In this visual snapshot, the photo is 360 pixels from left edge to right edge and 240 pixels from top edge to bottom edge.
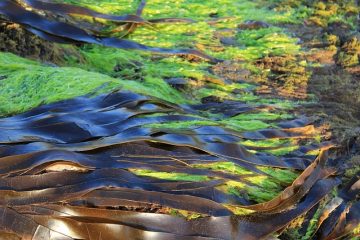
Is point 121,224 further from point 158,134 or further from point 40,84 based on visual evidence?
point 40,84

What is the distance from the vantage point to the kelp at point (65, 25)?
405 cm

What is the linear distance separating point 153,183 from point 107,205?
Result: 0.26 meters

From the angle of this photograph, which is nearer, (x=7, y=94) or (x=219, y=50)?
(x=7, y=94)

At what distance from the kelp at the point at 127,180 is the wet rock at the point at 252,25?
2.44 meters

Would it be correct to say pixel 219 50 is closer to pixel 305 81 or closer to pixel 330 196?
pixel 305 81

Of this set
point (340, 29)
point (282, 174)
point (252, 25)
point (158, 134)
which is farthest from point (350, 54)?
point (158, 134)

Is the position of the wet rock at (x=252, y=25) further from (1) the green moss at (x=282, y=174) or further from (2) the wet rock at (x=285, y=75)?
(1) the green moss at (x=282, y=174)

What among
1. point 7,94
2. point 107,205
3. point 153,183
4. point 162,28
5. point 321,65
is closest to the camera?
point 107,205

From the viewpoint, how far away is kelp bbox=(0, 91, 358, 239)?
229 cm

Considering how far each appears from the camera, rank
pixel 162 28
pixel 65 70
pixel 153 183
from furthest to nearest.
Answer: pixel 162 28 < pixel 65 70 < pixel 153 183

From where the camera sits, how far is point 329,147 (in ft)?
10.8

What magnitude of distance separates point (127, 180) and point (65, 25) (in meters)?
2.22

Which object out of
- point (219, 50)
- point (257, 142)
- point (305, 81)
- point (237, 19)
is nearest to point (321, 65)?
point (305, 81)

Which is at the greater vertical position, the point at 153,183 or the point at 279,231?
the point at 153,183
